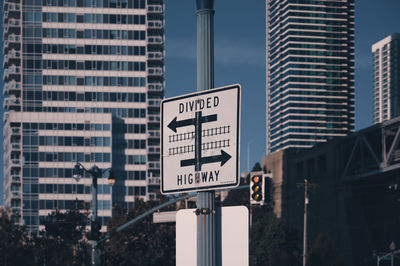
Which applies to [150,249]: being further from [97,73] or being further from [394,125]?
[97,73]

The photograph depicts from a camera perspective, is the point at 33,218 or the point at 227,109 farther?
the point at 33,218

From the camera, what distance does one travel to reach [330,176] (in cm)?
11631

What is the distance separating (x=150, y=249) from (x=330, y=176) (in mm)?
47029

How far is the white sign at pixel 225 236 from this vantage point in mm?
7109

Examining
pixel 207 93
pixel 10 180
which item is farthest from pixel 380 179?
pixel 207 93

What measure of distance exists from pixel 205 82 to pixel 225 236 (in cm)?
163

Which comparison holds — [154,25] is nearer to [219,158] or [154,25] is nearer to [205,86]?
[205,86]

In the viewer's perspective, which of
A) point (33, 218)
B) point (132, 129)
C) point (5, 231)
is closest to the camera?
point (5, 231)

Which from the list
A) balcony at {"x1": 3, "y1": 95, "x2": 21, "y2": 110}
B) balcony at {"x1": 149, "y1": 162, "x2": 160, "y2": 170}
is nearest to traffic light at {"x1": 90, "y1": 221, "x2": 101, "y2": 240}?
balcony at {"x1": 149, "y1": 162, "x2": 160, "y2": 170}

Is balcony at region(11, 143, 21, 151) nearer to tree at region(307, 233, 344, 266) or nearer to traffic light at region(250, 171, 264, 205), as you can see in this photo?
tree at region(307, 233, 344, 266)

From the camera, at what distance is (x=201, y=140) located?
7.58 m

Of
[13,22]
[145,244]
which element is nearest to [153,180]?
[13,22]

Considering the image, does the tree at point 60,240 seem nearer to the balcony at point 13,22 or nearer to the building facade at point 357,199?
the building facade at point 357,199

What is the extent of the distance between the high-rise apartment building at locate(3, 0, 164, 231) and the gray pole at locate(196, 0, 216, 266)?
4817 inches
